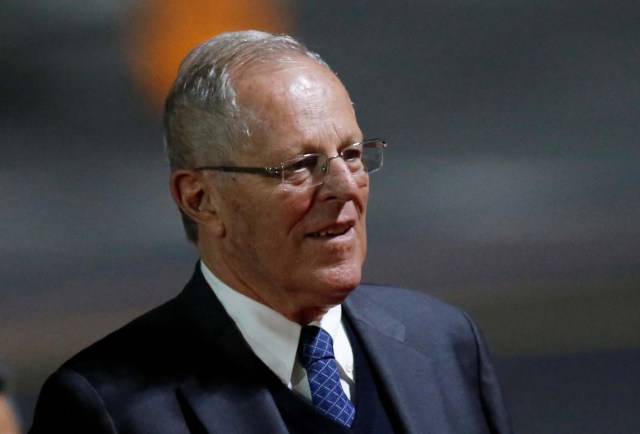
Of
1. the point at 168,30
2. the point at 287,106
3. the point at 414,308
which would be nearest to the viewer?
the point at 287,106

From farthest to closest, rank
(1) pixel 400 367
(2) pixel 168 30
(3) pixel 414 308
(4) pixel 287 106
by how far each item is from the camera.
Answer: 1. (2) pixel 168 30
2. (3) pixel 414 308
3. (1) pixel 400 367
4. (4) pixel 287 106

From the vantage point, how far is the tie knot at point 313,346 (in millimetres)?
1611

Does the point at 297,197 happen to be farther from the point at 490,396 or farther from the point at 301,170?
the point at 490,396

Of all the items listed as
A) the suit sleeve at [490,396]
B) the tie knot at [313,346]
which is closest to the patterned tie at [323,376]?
the tie knot at [313,346]

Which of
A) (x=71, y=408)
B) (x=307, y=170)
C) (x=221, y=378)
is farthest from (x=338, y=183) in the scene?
(x=71, y=408)

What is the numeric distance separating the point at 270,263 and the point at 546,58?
4.06 feet

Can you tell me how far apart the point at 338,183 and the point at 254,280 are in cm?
16

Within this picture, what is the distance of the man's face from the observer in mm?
1535

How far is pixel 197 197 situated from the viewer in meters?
1.61

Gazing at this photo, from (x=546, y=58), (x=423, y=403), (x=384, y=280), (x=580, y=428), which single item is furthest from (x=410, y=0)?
(x=423, y=403)

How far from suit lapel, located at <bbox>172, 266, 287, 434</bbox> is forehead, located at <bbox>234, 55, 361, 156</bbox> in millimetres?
232

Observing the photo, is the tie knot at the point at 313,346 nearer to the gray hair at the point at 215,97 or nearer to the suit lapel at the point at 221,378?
the suit lapel at the point at 221,378

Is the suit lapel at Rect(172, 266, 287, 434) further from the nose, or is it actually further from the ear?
the nose

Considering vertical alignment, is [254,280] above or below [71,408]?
above
